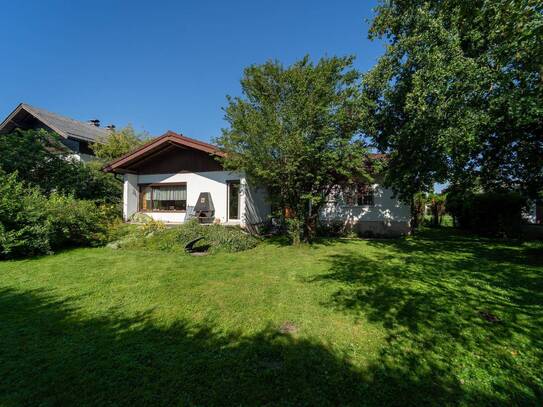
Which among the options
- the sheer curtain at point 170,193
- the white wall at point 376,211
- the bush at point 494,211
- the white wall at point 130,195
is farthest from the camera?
the white wall at point 130,195

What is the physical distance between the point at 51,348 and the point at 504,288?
739cm

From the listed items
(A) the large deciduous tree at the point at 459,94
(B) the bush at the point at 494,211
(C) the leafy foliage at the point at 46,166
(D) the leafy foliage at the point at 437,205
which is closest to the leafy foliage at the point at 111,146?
(C) the leafy foliage at the point at 46,166

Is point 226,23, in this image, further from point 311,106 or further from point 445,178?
point 445,178

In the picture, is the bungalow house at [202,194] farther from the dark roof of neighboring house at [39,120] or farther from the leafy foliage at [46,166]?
the dark roof of neighboring house at [39,120]

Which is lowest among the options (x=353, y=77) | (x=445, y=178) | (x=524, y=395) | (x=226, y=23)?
(x=524, y=395)

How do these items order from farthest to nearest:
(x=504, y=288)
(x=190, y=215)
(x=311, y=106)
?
(x=190, y=215) < (x=311, y=106) < (x=504, y=288)

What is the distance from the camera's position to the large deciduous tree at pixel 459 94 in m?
6.32

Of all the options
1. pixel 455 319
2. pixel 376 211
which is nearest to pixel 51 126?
pixel 376 211

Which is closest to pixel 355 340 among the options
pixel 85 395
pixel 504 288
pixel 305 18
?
pixel 85 395

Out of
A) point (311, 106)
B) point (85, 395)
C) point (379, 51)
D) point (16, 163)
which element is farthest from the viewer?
point (16, 163)

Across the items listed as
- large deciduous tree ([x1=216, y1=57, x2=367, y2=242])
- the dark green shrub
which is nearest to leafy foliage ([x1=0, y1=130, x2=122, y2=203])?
large deciduous tree ([x1=216, y1=57, x2=367, y2=242])

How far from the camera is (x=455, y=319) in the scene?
3650mm

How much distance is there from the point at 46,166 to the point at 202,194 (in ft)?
25.1

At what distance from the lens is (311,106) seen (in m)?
8.09
